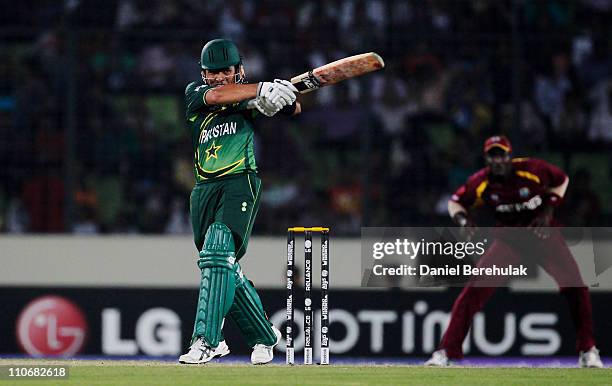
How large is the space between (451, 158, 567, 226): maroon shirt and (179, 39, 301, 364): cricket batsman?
99.3 inches

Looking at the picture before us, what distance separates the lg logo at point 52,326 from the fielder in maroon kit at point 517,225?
11.9ft

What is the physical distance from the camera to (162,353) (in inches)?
461

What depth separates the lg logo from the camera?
462 inches

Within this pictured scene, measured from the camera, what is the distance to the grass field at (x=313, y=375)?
7.28 m

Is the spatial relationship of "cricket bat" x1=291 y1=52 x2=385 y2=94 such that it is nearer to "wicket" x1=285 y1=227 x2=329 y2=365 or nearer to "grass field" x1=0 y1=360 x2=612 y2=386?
"wicket" x1=285 y1=227 x2=329 y2=365

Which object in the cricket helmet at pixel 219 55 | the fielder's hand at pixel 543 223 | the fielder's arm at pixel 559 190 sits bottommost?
the fielder's hand at pixel 543 223

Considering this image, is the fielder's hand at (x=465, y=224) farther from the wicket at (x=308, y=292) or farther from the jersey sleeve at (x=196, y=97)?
the jersey sleeve at (x=196, y=97)

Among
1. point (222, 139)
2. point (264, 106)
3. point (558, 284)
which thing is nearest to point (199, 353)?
point (222, 139)

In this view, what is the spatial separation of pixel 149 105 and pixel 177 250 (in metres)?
1.43

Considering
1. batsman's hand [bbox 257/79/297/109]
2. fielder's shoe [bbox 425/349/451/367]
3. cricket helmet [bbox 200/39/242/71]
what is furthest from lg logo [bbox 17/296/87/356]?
batsman's hand [bbox 257/79/297/109]

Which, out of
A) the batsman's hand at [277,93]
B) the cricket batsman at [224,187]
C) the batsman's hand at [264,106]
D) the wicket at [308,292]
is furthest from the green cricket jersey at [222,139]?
the wicket at [308,292]

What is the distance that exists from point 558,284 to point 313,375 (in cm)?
278

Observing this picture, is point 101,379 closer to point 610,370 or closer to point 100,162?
point 610,370

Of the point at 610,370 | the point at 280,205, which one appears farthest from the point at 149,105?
the point at 610,370
